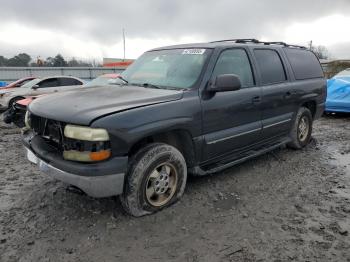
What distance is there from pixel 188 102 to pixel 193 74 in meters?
0.46

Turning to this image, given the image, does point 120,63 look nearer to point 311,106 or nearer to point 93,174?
point 311,106

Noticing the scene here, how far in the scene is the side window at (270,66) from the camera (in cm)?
484

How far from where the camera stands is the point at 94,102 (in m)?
3.39

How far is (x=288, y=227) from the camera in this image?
10.9 ft

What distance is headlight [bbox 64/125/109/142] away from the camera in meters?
2.98

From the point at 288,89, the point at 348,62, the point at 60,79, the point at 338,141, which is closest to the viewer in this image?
the point at 288,89

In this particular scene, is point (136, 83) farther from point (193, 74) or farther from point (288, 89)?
point (288, 89)

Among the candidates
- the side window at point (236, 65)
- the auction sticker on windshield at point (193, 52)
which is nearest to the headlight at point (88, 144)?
the side window at point (236, 65)

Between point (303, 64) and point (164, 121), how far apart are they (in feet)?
11.8

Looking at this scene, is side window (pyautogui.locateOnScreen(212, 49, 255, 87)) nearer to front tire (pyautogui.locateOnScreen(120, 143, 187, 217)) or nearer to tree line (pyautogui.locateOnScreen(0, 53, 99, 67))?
front tire (pyautogui.locateOnScreen(120, 143, 187, 217))

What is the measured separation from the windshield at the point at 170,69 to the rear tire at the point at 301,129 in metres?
2.48

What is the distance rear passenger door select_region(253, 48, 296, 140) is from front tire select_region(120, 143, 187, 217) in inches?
68.9

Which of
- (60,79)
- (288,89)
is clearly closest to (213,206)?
(288,89)

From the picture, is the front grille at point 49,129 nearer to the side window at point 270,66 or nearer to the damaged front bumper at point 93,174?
the damaged front bumper at point 93,174
